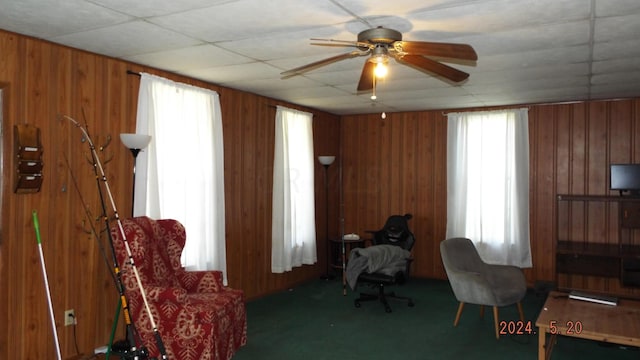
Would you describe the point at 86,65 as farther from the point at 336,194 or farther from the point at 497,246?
the point at 497,246

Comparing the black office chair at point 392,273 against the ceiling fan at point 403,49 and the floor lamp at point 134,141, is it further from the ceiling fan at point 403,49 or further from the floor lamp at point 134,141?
the ceiling fan at point 403,49

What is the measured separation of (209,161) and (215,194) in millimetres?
343

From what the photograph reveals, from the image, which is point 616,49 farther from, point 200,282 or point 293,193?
point 293,193

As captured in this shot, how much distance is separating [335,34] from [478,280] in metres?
2.60

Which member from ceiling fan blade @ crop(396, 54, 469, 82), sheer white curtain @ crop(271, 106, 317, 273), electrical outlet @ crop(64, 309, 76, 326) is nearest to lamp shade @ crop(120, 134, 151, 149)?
electrical outlet @ crop(64, 309, 76, 326)

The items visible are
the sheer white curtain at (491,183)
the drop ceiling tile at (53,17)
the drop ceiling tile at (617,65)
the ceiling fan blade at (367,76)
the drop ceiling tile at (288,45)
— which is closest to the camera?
the drop ceiling tile at (53,17)

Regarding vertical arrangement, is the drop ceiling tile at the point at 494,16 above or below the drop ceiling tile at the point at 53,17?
below

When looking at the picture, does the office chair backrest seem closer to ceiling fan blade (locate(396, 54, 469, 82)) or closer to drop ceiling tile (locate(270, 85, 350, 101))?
drop ceiling tile (locate(270, 85, 350, 101))

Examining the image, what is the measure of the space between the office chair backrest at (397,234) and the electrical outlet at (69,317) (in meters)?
3.86

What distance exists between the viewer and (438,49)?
268cm

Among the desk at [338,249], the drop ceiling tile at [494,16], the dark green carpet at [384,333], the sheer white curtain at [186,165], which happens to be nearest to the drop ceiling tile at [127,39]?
the sheer white curtain at [186,165]

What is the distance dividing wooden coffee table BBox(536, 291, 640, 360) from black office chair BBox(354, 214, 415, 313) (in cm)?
167

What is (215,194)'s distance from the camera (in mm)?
5086

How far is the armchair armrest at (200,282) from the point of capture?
13.3 feet
